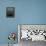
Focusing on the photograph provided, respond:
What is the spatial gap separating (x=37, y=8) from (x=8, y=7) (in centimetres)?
99

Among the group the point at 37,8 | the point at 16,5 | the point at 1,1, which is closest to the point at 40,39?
the point at 37,8

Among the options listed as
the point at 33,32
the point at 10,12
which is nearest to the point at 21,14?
the point at 10,12

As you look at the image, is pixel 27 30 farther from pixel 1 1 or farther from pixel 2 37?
pixel 1 1

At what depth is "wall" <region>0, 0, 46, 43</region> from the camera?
4531mm

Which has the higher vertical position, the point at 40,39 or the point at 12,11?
the point at 12,11

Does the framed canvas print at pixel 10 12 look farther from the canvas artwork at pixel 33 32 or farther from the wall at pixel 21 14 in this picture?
the canvas artwork at pixel 33 32

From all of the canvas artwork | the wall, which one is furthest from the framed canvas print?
the canvas artwork

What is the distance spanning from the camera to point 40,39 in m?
4.33

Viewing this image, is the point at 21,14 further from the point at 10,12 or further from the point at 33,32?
the point at 33,32

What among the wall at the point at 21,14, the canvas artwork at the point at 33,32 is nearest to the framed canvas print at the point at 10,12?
the wall at the point at 21,14

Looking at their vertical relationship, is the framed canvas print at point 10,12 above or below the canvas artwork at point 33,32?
above

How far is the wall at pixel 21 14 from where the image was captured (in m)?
4.53

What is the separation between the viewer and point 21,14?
15.0 ft

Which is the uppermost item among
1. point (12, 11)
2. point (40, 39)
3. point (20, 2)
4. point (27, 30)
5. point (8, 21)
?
point (20, 2)
